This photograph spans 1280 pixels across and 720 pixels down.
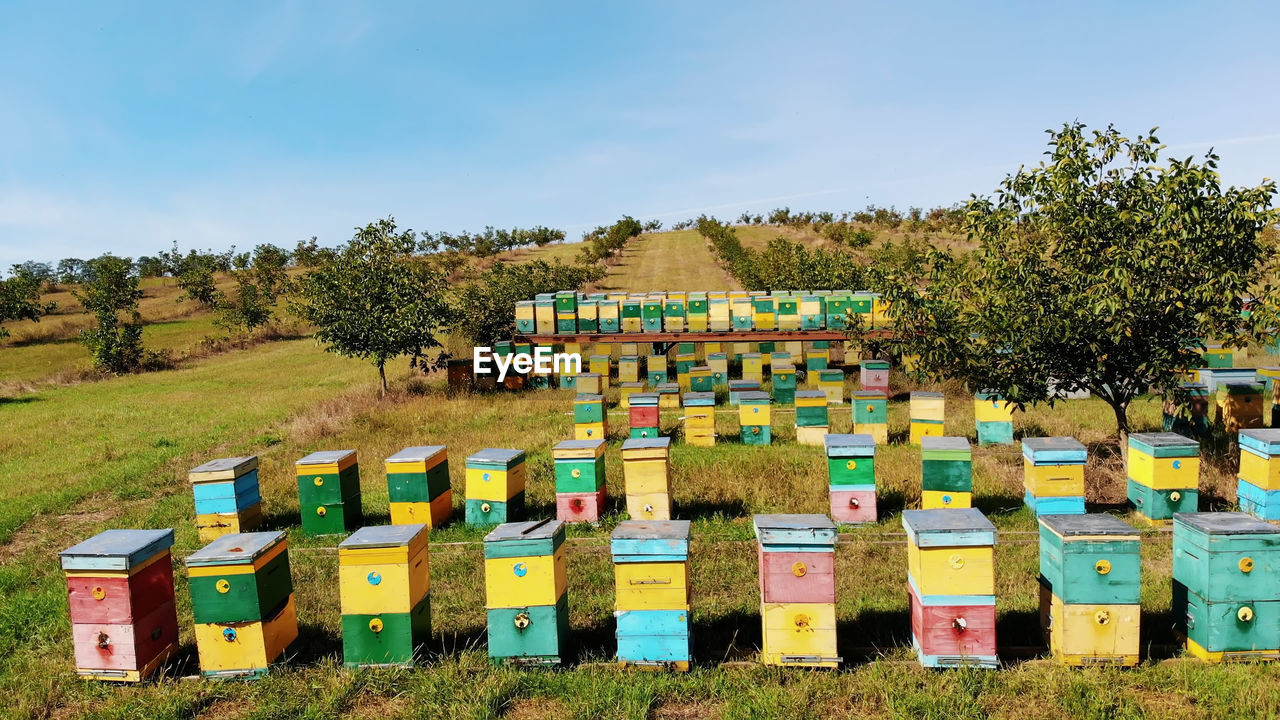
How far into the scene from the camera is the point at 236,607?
18.7 feet

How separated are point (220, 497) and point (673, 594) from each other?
6465 millimetres

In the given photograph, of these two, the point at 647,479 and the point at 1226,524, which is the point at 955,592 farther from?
the point at 647,479

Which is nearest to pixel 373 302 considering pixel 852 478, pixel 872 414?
pixel 872 414

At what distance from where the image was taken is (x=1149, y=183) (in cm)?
956

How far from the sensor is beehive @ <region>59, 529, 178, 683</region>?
5664 millimetres

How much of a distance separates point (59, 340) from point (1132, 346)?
50143 mm

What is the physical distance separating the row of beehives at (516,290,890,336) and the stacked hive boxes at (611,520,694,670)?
1551 cm

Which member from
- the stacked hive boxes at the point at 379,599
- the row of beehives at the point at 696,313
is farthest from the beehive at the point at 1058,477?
the row of beehives at the point at 696,313

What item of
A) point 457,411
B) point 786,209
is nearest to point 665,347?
point 457,411

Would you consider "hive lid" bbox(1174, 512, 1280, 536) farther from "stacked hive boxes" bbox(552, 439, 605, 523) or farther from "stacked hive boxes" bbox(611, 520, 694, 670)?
"stacked hive boxes" bbox(552, 439, 605, 523)

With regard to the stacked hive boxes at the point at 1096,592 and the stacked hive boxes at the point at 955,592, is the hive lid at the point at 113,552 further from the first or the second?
the stacked hive boxes at the point at 1096,592

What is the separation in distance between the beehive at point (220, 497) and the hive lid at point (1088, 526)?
28.1 ft

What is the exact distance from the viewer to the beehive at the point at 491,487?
9281 mm

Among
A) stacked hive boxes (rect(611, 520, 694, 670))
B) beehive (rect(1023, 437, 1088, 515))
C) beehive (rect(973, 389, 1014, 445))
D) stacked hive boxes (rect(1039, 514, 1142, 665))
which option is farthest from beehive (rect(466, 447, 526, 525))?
beehive (rect(973, 389, 1014, 445))
